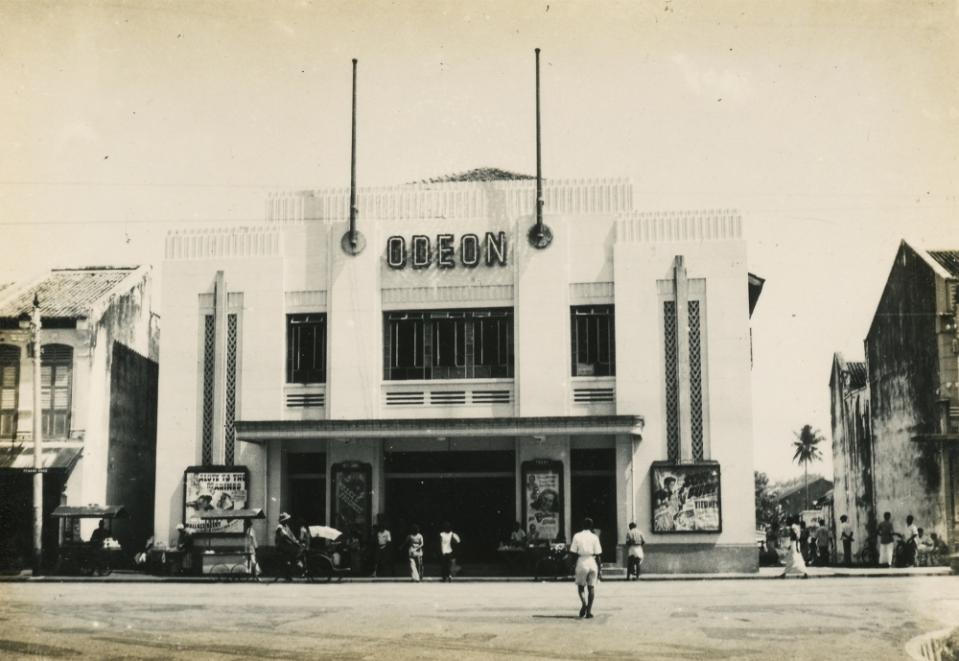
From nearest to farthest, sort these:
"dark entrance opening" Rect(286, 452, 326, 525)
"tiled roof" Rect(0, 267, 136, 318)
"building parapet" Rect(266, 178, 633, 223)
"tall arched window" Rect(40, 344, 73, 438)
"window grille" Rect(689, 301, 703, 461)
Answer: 1. "window grille" Rect(689, 301, 703, 461)
2. "building parapet" Rect(266, 178, 633, 223)
3. "dark entrance opening" Rect(286, 452, 326, 525)
4. "tall arched window" Rect(40, 344, 73, 438)
5. "tiled roof" Rect(0, 267, 136, 318)

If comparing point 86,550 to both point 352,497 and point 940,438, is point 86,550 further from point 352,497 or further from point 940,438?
point 940,438

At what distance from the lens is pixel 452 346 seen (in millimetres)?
31281

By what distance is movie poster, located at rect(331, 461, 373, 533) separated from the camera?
101 feet

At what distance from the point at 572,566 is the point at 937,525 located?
1171 cm

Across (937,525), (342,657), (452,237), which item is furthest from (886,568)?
(342,657)

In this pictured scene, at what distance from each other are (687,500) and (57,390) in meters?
16.8

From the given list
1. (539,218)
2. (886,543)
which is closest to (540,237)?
(539,218)

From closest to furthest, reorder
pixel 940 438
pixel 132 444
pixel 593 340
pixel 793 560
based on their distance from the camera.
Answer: pixel 793 560 → pixel 593 340 → pixel 940 438 → pixel 132 444

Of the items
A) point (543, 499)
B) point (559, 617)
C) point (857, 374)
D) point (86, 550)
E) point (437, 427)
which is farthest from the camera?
point (857, 374)

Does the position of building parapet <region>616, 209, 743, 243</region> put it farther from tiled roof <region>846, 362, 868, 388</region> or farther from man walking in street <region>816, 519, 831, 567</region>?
tiled roof <region>846, 362, 868, 388</region>

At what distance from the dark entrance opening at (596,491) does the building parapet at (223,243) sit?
9.78 metres

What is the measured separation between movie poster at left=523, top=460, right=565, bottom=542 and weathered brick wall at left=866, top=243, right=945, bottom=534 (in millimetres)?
11339

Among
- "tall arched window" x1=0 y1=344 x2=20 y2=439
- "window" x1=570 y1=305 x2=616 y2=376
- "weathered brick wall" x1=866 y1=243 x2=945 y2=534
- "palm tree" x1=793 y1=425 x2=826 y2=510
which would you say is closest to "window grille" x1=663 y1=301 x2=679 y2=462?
"window" x1=570 y1=305 x2=616 y2=376

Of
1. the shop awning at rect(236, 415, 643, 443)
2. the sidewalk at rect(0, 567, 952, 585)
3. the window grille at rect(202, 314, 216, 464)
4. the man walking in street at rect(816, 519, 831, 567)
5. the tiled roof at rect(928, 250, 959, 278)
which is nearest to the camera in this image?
the sidewalk at rect(0, 567, 952, 585)
